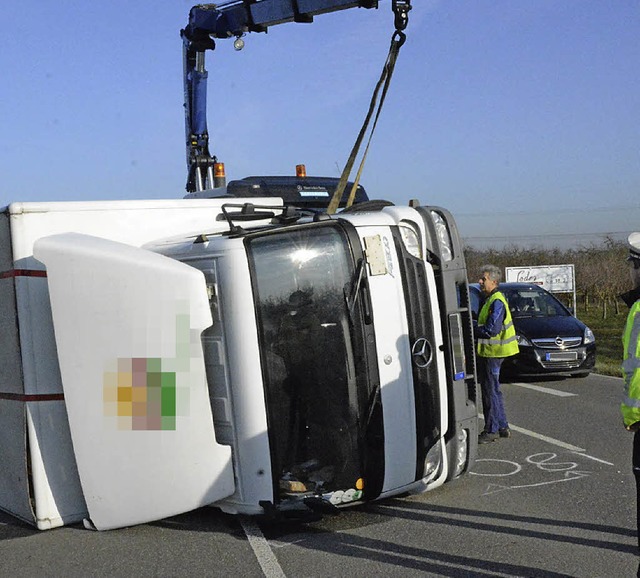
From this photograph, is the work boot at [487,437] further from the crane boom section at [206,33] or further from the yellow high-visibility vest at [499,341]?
the crane boom section at [206,33]

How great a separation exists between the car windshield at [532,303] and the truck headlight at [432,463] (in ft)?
27.3

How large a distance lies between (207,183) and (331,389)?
22.2 feet

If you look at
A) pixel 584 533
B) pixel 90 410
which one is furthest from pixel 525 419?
pixel 90 410

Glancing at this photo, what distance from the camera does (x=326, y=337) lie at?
17.9 ft

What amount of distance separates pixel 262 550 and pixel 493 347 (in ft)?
12.8

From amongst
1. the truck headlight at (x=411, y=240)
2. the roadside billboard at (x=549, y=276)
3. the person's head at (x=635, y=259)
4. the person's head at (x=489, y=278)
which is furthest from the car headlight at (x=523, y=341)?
the roadside billboard at (x=549, y=276)

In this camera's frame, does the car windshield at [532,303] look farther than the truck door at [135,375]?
Yes

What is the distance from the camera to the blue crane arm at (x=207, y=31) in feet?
30.0

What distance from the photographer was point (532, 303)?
46.8ft

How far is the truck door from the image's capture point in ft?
17.1

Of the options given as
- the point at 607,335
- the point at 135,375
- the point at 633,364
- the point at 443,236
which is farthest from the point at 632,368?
the point at 607,335

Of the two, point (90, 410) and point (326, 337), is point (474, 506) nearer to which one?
point (326, 337)

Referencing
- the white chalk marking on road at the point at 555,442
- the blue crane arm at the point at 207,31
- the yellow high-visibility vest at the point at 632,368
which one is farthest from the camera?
the blue crane arm at the point at 207,31

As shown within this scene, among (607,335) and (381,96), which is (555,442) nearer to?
(381,96)
